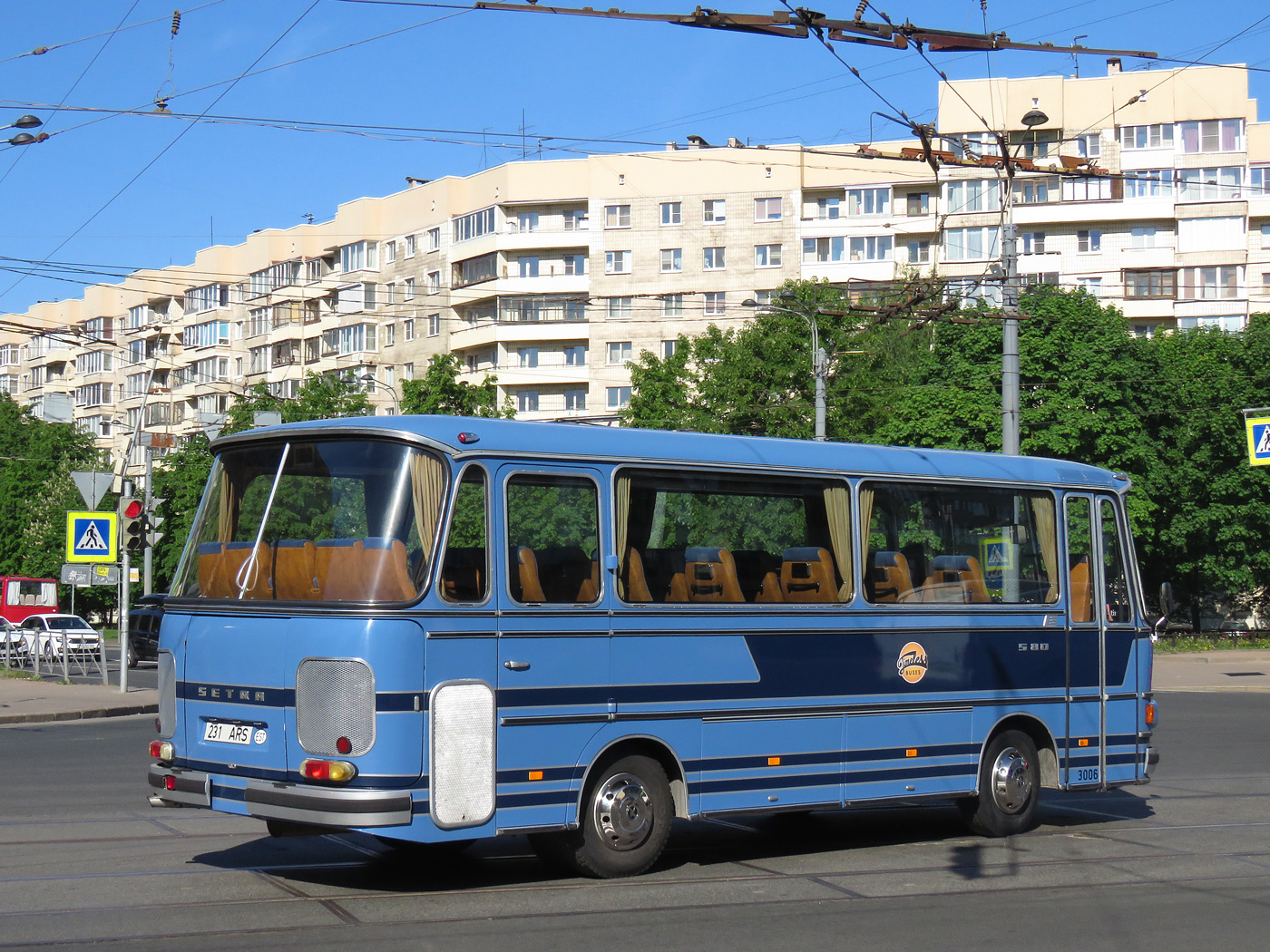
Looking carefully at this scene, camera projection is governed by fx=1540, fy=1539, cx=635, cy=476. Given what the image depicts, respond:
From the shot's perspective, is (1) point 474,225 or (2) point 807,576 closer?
(2) point 807,576

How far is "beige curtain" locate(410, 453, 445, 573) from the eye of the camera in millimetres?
8828

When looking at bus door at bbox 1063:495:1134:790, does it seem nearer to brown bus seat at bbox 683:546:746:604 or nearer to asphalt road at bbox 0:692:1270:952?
asphalt road at bbox 0:692:1270:952

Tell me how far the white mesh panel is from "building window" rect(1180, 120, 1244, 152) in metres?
73.6

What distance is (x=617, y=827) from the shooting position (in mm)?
9516

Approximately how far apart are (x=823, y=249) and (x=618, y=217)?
10474 millimetres

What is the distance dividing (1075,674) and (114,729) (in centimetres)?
1436

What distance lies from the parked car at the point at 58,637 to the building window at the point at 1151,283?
50005mm

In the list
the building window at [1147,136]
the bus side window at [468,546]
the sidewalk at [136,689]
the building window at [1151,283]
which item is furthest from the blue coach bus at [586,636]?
the building window at [1147,136]

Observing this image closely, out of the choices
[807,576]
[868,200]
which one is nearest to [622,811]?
[807,576]

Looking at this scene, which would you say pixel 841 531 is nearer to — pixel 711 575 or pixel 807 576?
pixel 807 576

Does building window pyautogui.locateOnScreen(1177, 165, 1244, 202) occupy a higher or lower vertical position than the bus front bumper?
higher

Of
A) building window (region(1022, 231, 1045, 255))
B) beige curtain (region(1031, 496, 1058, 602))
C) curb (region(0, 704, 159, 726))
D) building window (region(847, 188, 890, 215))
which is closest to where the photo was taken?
beige curtain (region(1031, 496, 1058, 602))

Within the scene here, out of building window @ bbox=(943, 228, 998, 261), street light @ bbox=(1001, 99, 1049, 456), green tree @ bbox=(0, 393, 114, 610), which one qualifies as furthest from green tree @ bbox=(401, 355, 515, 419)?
street light @ bbox=(1001, 99, 1049, 456)

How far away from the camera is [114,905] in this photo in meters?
8.44
